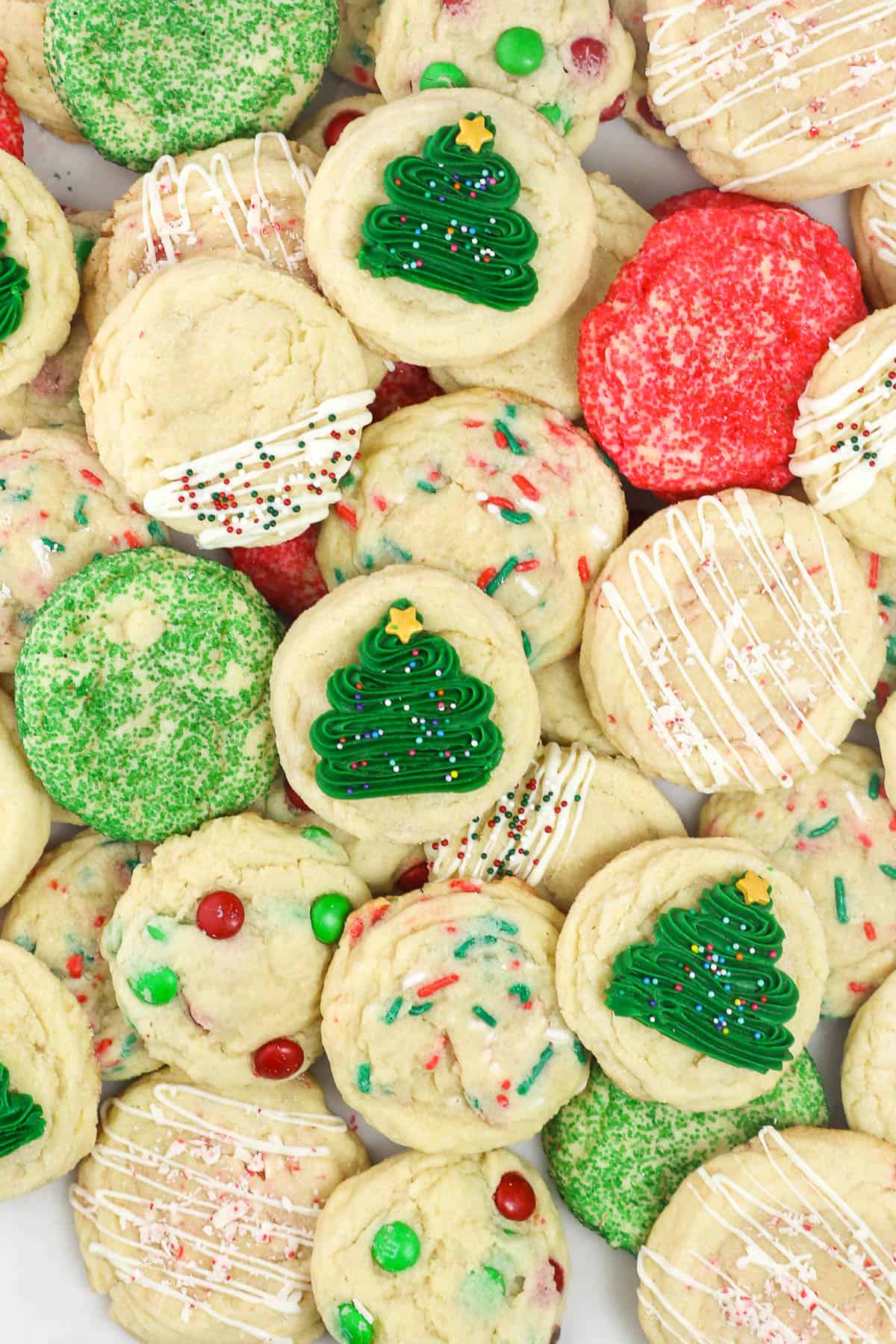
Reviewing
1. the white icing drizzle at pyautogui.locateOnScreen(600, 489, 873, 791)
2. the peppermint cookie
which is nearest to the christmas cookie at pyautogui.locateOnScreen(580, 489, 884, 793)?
the white icing drizzle at pyautogui.locateOnScreen(600, 489, 873, 791)

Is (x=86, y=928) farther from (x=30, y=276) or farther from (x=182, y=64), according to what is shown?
(x=182, y=64)

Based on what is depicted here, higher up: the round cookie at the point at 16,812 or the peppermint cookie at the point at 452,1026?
the round cookie at the point at 16,812

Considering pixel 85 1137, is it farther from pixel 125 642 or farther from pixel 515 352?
pixel 515 352

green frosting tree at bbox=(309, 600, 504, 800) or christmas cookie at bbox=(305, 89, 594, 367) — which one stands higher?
christmas cookie at bbox=(305, 89, 594, 367)

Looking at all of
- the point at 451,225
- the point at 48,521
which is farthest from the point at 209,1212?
the point at 451,225

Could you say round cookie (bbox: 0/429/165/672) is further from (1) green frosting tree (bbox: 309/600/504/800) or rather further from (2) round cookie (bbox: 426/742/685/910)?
(2) round cookie (bbox: 426/742/685/910)

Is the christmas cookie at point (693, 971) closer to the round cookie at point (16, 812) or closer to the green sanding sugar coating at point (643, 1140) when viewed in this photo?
the green sanding sugar coating at point (643, 1140)

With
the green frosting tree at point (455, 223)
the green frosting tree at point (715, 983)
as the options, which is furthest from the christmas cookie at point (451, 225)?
the green frosting tree at point (715, 983)
